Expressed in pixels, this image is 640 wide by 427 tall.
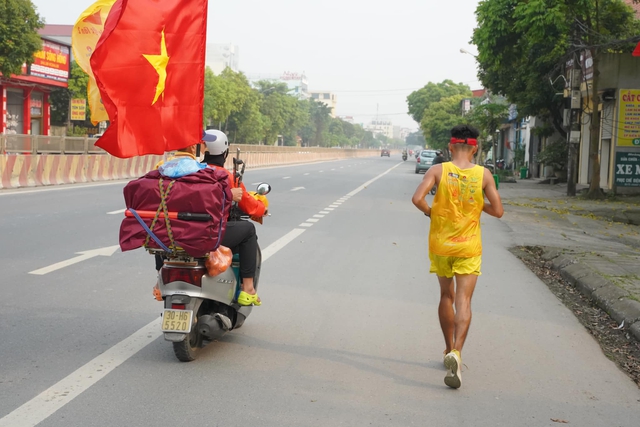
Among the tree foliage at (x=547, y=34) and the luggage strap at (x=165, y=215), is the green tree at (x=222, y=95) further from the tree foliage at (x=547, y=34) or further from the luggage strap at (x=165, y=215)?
the luggage strap at (x=165, y=215)

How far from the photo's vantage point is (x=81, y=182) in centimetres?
2475

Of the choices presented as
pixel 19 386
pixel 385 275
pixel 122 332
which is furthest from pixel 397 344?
pixel 385 275

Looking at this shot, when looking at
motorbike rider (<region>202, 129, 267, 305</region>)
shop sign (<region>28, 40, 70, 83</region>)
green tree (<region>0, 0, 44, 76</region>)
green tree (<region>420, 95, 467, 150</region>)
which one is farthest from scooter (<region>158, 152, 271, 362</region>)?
green tree (<region>420, 95, 467, 150</region>)

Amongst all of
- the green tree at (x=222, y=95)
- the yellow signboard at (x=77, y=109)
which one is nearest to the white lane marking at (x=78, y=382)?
the yellow signboard at (x=77, y=109)

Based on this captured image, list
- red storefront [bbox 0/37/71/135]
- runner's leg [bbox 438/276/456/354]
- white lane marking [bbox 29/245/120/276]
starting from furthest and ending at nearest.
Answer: red storefront [bbox 0/37/71/135] < white lane marking [bbox 29/245/120/276] < runner's leg [bbox 438/276/456/354]

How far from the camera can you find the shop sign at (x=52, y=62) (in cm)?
4434

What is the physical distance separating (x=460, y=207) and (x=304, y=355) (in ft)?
4.98

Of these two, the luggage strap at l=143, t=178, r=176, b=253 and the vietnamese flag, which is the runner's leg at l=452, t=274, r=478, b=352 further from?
the vietnamese flag

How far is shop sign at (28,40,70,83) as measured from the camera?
44.3m

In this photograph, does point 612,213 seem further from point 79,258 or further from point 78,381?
point 78,381

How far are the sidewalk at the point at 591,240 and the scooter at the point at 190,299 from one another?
11.5 ft

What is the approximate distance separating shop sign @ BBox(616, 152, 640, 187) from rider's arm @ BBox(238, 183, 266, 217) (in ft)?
78.1

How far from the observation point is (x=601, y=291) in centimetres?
837

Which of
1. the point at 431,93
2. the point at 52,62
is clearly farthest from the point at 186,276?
the point at 431,93
